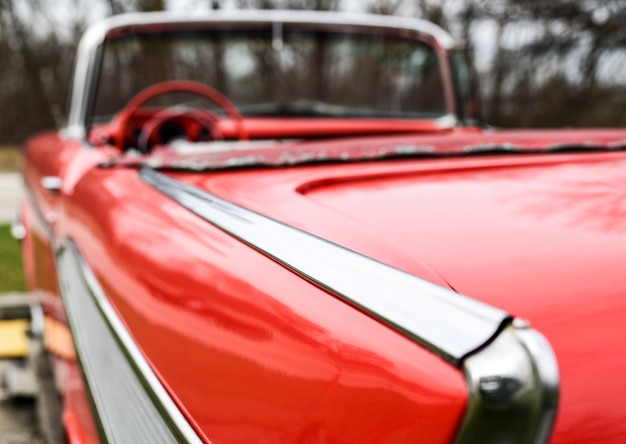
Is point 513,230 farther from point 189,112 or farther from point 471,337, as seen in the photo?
point 189,112

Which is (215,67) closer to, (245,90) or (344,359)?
(245,90)

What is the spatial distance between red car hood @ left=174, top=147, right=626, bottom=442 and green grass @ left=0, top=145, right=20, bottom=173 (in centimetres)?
1714

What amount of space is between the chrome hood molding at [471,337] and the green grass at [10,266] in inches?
194

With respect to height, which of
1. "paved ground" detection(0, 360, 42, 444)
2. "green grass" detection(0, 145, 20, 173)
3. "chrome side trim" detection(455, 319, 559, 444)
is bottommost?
"green grass" detection(0, 145, 20, 173)

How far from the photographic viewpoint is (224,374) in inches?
32.6

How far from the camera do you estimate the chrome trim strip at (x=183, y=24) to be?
308 centimetres

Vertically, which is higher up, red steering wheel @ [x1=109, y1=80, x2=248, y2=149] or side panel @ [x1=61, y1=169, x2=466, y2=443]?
side panel @ [x1=61, y1=169, x2=466, y2=443]

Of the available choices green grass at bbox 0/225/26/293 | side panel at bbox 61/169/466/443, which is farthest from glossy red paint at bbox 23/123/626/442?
green grass at bbox 0/225/26/293

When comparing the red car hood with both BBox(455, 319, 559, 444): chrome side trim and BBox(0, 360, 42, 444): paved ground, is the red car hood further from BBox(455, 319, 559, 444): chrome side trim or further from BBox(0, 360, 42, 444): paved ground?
BBox(0, 360, 42, 444): paved ground

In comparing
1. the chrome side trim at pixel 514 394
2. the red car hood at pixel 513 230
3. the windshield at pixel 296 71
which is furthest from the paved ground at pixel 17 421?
the chrome side trim at pixel 514 394

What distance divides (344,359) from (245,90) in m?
2.96

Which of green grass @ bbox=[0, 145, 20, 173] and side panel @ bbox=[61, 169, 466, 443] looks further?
green grass @ bbox=[0, 145, 20, 173]

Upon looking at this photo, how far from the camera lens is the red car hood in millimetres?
706

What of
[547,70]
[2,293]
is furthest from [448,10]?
[2,293]
